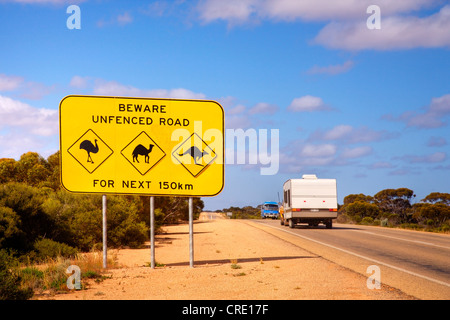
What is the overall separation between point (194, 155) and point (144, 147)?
4.53 ft

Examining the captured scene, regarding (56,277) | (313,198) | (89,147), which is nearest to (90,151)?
(89,147)

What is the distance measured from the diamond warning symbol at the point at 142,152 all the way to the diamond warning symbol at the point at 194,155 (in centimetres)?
57

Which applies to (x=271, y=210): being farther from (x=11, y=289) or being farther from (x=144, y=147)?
(x=11, y=289)

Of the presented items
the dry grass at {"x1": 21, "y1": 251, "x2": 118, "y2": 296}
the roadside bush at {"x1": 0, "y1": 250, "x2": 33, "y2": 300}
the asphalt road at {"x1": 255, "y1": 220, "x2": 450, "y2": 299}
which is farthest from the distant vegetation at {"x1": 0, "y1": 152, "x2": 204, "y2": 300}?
the asphalt road at {"x1": 255, "y1": 220, "x2": 450, "y2": 299}

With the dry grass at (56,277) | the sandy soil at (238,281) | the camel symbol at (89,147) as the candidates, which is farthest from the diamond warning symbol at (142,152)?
the dry grass at (56,277)

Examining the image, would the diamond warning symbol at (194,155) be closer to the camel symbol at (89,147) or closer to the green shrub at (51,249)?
the camel symbol at (89,147)

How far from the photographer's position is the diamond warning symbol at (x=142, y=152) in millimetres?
12977

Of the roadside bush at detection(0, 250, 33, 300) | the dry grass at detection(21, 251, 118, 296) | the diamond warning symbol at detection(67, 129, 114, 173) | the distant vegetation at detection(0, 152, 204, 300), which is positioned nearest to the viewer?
the roadside bush at detection(0, 250, 33, 300)

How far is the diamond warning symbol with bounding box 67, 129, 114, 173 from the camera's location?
42.1ft

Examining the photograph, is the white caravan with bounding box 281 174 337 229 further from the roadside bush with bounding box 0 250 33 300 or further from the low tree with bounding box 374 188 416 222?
the low tree with bounding box 374 188 416 222

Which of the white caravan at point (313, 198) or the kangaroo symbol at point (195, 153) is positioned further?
the white caravan at point (313, 198)
